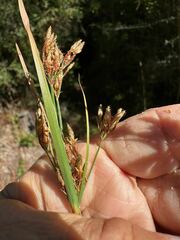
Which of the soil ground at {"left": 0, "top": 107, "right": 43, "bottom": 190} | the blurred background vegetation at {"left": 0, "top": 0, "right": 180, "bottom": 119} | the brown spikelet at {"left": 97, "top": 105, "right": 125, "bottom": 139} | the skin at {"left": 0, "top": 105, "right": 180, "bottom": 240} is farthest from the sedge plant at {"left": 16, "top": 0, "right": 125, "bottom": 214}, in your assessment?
the blurred background vegetation at {"left": 0, "top": 0, "right": 180, "bottom": 119}

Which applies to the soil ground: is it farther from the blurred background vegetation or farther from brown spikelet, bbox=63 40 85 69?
brown spikelet, bbox=63 40 85 69

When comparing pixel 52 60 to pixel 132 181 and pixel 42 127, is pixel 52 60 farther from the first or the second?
pixel 132 181

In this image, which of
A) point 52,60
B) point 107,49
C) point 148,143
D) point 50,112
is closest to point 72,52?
point 52,60

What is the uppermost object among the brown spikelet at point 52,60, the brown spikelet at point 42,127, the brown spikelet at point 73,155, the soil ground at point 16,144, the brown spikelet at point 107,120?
the brown spikelet at point 52,60

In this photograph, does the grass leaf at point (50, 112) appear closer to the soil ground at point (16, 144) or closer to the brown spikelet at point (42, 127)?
the brown spikelet at point (42, 127)

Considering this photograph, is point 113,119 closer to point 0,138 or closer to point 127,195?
point 127,195

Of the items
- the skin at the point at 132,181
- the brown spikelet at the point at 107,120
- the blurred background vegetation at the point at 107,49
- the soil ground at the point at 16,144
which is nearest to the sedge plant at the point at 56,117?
the brown spikelet at the point at 107,120
